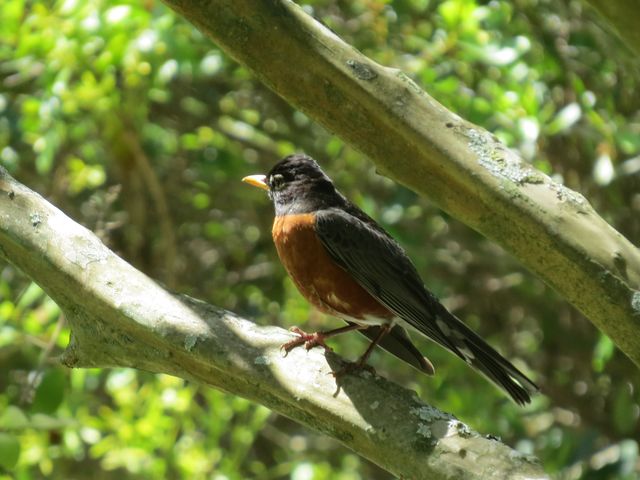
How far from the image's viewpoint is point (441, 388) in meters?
5.50

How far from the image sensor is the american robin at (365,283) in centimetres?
374

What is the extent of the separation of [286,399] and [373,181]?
10.7ft

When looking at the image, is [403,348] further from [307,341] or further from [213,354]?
[213,354]

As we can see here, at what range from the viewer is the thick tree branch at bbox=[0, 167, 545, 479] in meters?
2.53

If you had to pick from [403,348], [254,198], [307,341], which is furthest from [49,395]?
[254,198]

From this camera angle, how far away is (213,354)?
9.07 ft

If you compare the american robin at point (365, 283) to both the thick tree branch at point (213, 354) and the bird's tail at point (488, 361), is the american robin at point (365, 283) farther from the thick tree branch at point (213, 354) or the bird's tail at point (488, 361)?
the thick tree branch at point (213, 354)

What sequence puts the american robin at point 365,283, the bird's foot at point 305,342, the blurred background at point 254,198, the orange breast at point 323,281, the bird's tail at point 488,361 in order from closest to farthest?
the bird's foot at point 305,342 → the bird's tail at point 488,361 → the american robin at point 365,283 → the orange breast at point 323,281 → the blurred background at point 254,198

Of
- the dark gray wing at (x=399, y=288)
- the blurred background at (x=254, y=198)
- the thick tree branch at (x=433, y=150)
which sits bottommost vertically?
the blurred background at (x=254, y=198)

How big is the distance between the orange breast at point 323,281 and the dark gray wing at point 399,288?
4 centimetres

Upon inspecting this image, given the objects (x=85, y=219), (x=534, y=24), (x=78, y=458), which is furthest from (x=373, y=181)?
(x=78, y=458)

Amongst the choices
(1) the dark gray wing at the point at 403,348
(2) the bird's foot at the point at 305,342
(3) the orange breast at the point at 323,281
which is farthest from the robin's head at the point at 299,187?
(2) the bird's foot at the point at 305,342

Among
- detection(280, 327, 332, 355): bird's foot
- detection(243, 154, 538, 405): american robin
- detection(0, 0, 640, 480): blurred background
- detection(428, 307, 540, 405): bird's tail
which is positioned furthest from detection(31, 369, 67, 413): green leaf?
detection(428, 307, 540, 405): bird's tail

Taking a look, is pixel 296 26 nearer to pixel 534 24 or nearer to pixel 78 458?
pixel 534 24
